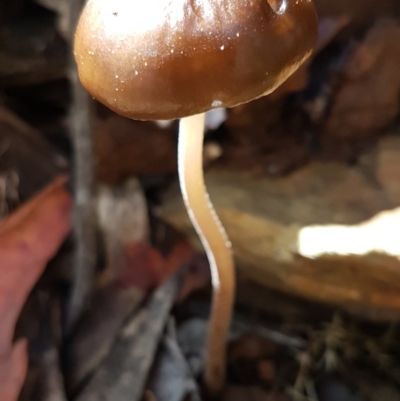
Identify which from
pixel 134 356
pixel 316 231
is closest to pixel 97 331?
pixel 134 356

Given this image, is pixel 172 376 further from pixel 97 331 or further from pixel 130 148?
pixel 130 148

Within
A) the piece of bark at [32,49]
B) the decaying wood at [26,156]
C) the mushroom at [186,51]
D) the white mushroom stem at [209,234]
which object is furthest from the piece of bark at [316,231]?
the mushroom at [186,51]

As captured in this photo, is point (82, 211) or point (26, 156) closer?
point (82, 211)

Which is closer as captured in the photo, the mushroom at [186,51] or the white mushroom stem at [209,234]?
the mushroom at [186,51]

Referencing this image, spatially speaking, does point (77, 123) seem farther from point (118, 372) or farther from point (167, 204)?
point (118, 372)

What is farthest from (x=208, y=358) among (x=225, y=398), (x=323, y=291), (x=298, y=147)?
(x=298, y=147)

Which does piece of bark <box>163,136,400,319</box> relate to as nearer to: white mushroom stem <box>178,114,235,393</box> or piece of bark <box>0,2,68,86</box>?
white mushroom stem <box>178,114,235,393</box>

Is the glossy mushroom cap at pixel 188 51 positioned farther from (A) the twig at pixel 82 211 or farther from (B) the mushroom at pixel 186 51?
(A) the twig at pixel 82 211
